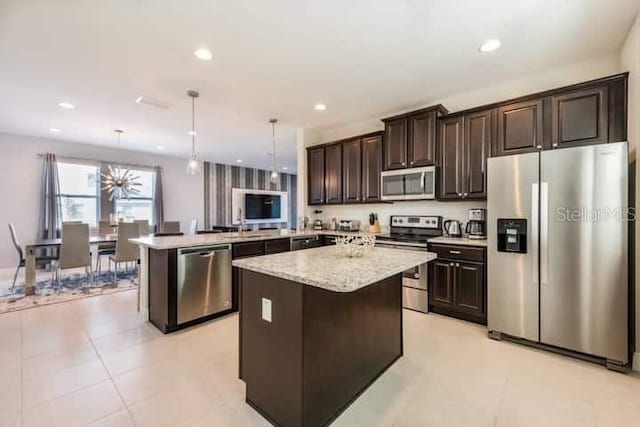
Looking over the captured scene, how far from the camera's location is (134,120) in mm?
4652

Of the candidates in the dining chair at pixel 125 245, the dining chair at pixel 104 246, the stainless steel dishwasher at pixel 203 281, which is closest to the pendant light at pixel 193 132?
the stainless steel dishwasher at pixel 203 281

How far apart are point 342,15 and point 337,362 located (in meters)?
2.46

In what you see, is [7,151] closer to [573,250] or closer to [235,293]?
[235,293]

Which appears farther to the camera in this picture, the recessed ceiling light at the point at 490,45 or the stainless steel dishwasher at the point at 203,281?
the stainless steel dishwasher at the point at 203,281

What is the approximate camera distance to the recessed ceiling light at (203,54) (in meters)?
2.62

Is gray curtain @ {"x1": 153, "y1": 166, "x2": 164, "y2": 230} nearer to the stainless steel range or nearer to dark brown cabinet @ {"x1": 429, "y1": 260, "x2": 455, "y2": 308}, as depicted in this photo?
the stainless steel range

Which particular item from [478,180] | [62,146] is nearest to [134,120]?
[62,146]

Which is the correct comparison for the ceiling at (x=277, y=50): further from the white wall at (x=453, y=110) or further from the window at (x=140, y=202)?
the window at (x=140, y=202)

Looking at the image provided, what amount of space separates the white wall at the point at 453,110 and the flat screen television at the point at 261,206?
452 centimetres

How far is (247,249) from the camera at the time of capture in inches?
138

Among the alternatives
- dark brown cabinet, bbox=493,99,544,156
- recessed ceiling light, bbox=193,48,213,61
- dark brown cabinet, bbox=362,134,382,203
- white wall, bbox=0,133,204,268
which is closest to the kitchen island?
dark brown cabinet, bbox=493,99,544,156

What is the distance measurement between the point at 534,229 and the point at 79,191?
816 cm

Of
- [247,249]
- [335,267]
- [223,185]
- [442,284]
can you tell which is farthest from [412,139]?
[223,185]

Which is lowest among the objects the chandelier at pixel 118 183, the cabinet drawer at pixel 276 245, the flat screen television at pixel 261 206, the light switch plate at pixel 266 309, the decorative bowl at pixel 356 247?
the light switch plate at pixel 266 309
